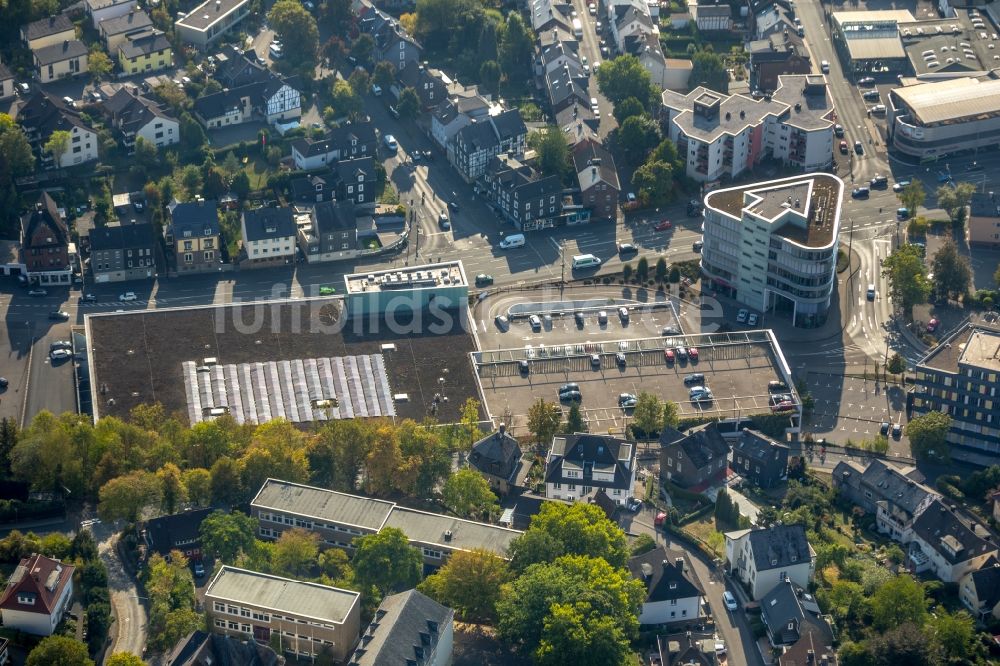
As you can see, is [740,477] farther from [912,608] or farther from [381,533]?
[381,533]

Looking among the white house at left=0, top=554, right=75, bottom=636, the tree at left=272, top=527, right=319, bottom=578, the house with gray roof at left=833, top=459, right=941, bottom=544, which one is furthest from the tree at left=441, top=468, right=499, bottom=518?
the white house at left=0, top=554, right=75, bottom=636

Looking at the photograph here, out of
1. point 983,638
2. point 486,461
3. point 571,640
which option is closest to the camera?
point 571,640

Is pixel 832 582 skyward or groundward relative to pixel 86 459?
groundward

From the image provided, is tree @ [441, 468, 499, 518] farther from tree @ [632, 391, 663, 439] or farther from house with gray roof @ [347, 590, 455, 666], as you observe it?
tree @ [632, 391, 663, 439]

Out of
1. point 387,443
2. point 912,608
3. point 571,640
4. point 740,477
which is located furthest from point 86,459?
point 912,608

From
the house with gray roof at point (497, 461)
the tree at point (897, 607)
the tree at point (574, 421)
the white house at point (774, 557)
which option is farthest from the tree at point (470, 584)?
the tree at point (897, 607)

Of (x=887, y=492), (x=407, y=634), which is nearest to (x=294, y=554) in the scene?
(x=407, y=634)

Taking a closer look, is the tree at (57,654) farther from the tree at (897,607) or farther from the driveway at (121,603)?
the tree at (897,607)

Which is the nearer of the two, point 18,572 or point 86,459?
point 18,572
